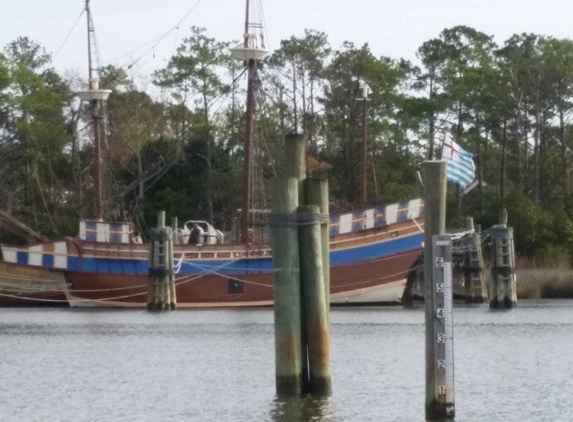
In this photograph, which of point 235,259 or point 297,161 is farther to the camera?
point 235,259

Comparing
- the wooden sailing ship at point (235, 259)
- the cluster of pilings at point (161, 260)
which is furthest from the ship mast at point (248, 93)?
the cluster of pilings at point (161, 260)

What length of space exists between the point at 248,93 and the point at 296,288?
157 feet

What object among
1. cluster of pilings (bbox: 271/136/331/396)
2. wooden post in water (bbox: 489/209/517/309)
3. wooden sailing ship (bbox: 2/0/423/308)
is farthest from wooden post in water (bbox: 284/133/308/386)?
wooden sailing ship (bbox: 2/0/423/308)

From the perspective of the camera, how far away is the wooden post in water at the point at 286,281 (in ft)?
89.8

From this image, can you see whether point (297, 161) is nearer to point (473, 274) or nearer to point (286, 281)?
point (286, 281)

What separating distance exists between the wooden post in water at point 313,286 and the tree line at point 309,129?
6019cm

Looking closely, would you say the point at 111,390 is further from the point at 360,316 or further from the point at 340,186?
the point at 340,186

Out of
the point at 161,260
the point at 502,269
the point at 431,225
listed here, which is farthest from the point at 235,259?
the point at 431,225

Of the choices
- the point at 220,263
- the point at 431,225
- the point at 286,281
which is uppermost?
the point at 220,263

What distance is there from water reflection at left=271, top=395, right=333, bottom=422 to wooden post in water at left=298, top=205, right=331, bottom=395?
0.71 metres

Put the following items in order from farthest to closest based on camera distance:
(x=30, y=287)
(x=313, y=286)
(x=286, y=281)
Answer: (x=30, y=287), (x=313, y=286), (x=286, y=281)

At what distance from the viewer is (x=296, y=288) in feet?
90.1

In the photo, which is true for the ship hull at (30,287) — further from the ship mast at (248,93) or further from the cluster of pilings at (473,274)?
the cluster of pilings at (473,274)

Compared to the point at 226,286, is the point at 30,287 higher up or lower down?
higher up
